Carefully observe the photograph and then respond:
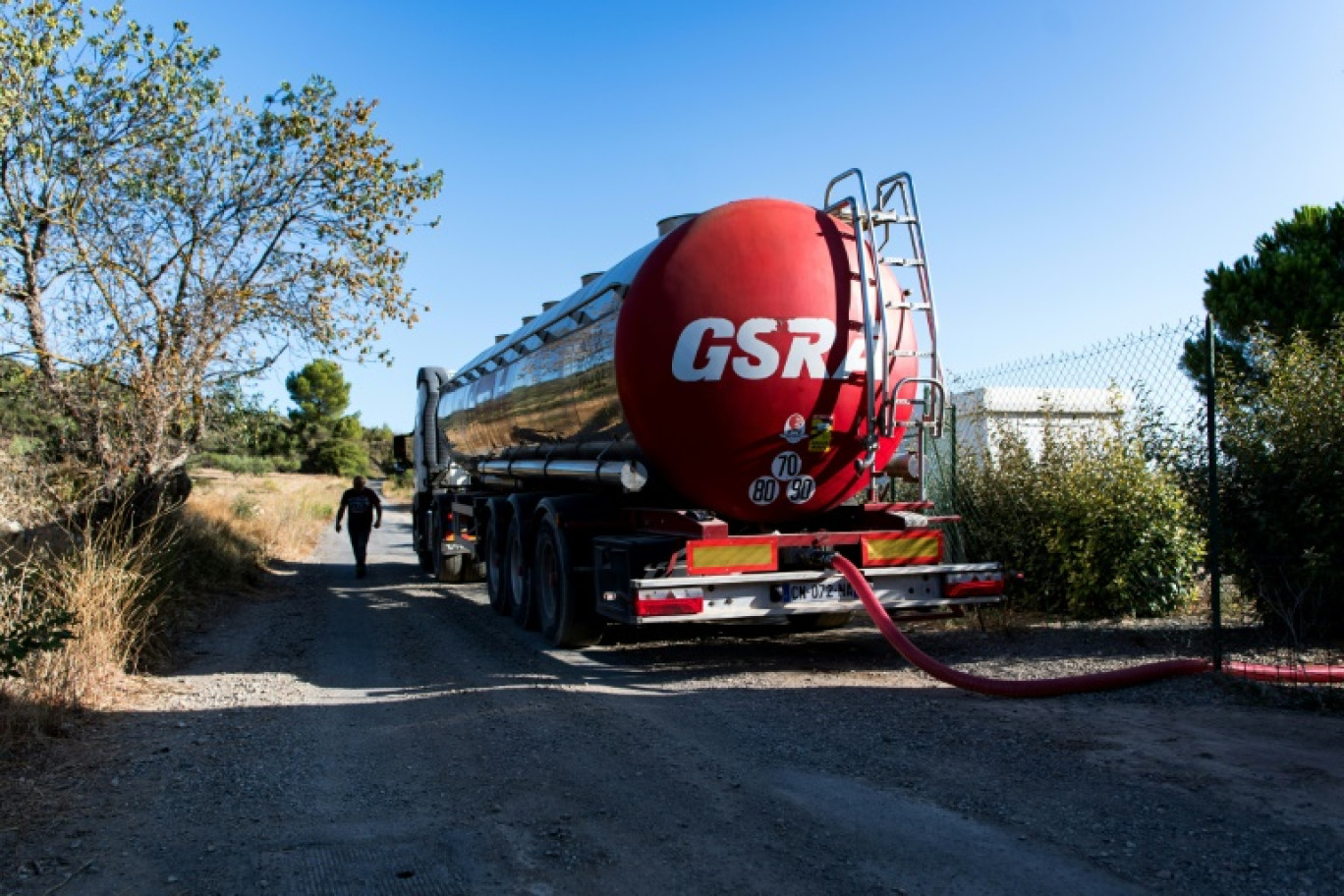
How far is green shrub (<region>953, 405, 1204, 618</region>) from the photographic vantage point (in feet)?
28.7

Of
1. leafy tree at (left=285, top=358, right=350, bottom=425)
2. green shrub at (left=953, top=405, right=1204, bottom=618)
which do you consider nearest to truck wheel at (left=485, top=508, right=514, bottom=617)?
green shrub at (left=953, top=405, right=1204, bottom=618)

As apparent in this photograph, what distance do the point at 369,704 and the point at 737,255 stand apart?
3.94m

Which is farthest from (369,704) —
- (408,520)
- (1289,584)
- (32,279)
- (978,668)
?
(408,520)

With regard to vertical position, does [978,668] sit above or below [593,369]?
below

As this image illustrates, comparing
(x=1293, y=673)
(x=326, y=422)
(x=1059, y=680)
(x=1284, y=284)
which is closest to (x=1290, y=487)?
(x=1293, y=673)

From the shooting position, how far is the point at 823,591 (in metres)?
7.39

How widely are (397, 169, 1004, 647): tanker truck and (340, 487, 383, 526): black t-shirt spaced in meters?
9.12

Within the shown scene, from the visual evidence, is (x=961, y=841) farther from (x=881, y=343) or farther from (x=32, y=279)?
(x=32, y=279)

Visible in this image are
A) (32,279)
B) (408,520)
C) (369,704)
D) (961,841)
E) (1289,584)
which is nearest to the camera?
(961,841)

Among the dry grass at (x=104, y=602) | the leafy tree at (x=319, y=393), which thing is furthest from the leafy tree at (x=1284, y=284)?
the leafy tree at (x=319, y=393)

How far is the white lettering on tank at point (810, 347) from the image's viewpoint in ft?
23.2

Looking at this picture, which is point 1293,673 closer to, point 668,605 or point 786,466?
point 786,466

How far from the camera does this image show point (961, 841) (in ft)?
12.7

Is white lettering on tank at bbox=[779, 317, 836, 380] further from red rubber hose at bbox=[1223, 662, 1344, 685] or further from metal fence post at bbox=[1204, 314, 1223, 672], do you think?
red rubber hose at bbox=[1223, 662, 1344, 685]
